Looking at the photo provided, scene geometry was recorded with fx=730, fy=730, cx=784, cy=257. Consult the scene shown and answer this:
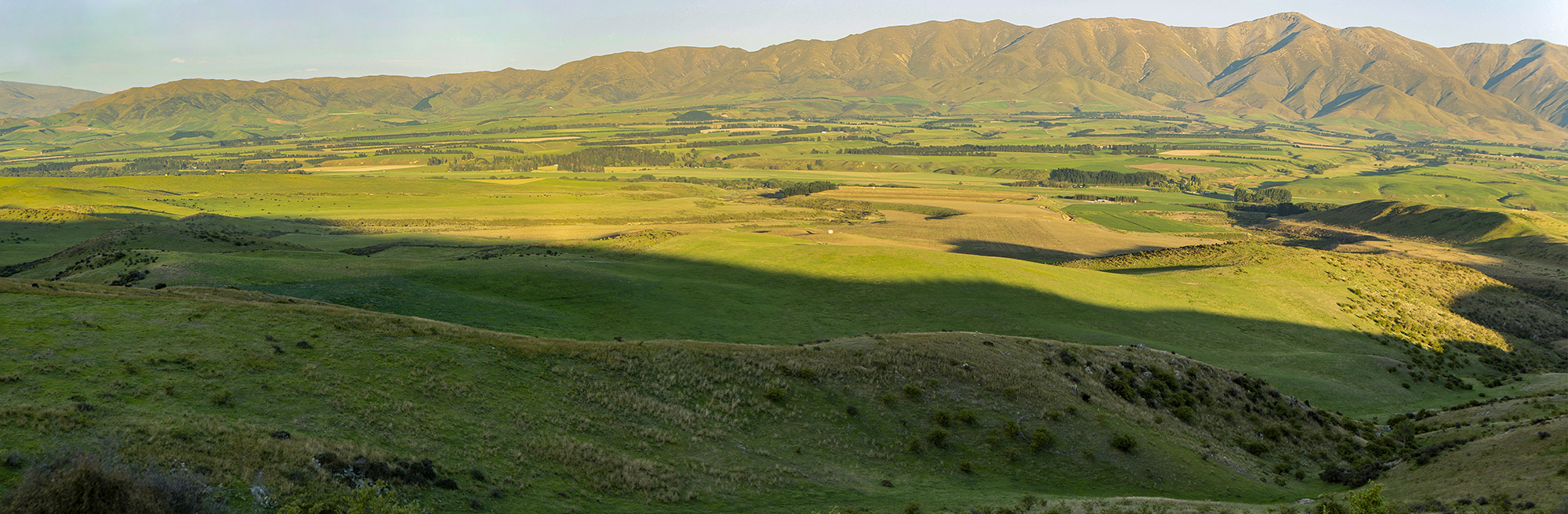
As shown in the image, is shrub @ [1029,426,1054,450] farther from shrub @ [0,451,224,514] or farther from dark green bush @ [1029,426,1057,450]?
shrub @ [0,451,224,514]

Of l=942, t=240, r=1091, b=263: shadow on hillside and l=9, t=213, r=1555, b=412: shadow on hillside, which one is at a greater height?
l=9, t=213, r=1555, b=412: shadow on hillside

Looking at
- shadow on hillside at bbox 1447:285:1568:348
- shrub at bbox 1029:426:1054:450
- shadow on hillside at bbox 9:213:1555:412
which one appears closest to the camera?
shrub at bbox 1029:426:1054:450

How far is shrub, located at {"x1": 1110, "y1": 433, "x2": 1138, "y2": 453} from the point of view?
32.2 meters

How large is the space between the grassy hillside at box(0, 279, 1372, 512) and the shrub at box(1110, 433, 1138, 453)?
7cm

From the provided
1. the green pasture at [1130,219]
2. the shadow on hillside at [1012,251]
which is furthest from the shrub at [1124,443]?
the green pasture at [1130,219]

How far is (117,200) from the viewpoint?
149000 millimetres

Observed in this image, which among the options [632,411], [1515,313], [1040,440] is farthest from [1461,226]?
[632,411]

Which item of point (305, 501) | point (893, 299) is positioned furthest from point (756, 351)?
point (893, 299)

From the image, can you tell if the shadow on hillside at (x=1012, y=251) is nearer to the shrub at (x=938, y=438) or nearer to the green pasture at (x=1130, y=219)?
the green pasture at (x=1130, y=219)

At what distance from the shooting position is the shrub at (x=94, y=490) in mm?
13289

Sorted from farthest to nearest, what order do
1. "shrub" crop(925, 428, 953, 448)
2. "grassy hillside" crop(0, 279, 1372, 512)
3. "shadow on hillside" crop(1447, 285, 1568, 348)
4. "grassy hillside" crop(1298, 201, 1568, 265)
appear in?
"grassy hillside" crop(1298, 201, 1568, 265)
"shadow on hillside" crop(1447, 285, 1568, 348)
"shrub" crop(925, 428, 953, 448)
"grassy hillside" crop(0, 279, 1372, 512)

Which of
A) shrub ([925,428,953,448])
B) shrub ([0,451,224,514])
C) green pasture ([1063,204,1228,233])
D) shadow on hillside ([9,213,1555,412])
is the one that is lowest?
green pasture ([1063,204,1228,233])

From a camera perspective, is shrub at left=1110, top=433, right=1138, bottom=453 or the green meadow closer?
the green meadow

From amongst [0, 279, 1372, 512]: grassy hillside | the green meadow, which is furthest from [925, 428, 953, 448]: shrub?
the green meadow
